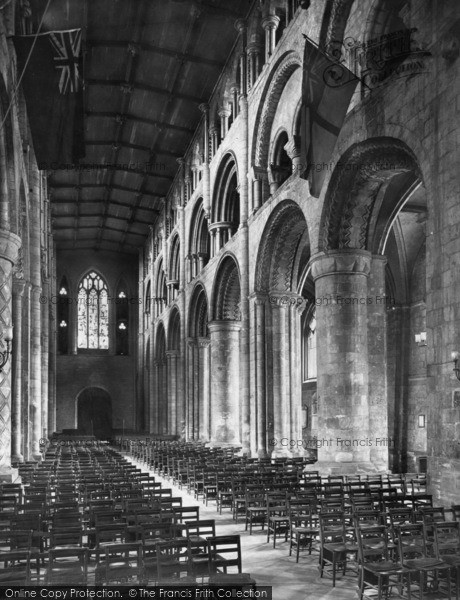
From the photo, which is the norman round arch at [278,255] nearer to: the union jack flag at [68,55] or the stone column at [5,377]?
the union jack flag at [68,55]

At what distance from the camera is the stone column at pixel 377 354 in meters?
20.1

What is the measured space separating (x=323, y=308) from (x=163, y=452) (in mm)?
11842

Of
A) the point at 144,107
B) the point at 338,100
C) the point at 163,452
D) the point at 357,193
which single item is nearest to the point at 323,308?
the point at 357,193

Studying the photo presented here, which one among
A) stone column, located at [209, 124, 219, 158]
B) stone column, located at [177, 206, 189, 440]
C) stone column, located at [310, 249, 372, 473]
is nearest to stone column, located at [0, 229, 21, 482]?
stone column, located at [310, 249, 372, 473]

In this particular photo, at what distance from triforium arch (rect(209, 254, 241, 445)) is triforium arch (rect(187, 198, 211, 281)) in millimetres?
4740

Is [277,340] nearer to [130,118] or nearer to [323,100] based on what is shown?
[323,100]

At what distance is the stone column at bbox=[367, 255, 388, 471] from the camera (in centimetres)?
2012

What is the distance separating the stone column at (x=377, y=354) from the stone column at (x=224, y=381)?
1305 cm

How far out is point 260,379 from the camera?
26.1 meters

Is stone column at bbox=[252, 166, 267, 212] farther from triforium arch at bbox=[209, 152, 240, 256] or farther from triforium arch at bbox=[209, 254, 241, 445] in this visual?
triforium arch at bbox=[209, 254, 241, 445]

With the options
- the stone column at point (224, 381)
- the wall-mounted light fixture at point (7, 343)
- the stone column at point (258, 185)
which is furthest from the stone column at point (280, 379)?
the wall-mounted light fixture at point (7, 343)

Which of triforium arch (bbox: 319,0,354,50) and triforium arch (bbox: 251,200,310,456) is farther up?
triforium arch (bbox: 319,0,354,50)

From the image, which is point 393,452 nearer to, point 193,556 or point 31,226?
point 31,226

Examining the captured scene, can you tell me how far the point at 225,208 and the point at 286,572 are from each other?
79.2 feet
